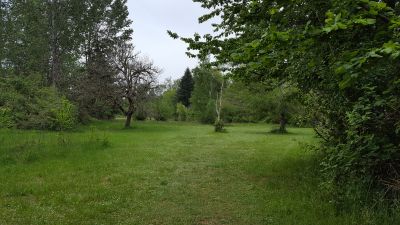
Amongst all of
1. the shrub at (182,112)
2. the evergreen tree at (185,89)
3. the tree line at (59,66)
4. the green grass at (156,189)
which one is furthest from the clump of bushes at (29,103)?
the evergreen tree at (185,89)

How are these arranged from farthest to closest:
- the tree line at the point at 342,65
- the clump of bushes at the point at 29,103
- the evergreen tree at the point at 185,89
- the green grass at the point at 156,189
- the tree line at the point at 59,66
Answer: the evergreen tree at the point at 185,89, the tree line at the point at 59,66, the clump of bushes at the point at 29,103, the green grass at the point at 156,189, the tree line at the point at 342,65

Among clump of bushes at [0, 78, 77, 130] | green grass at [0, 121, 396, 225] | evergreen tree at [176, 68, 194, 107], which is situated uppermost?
evergreen tree at [176, 68, 194, 107]

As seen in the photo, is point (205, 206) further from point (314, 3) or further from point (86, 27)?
point (86, 27)

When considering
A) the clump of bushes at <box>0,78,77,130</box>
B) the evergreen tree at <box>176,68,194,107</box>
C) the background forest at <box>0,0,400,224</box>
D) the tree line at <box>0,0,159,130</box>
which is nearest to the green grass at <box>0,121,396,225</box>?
the background forest at <box>0,0,400,224</box>

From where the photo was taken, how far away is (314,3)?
4688 mm

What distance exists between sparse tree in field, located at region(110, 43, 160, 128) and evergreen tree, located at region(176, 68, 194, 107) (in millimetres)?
43180

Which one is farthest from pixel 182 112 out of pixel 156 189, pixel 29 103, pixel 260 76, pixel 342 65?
pixel 342 65

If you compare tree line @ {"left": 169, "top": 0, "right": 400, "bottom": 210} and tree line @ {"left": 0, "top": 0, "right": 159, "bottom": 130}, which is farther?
tree line @ {"left": 0, "top": 0, "right": 159, "bottom": 130}

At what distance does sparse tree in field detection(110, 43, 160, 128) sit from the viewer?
117ft

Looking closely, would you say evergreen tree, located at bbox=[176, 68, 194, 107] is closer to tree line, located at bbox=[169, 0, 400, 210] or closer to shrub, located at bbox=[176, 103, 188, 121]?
shrub, located at bbox=[176, 103, 188, 121]

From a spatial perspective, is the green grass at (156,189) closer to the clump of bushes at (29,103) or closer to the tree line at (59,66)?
the clump of bushes at (29,103)

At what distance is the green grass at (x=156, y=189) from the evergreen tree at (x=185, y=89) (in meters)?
64.3

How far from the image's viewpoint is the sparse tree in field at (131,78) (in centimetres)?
3562

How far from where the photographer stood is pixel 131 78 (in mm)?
35969
